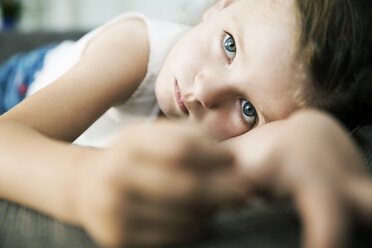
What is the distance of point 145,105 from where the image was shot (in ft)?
2.73

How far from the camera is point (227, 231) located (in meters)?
0.25

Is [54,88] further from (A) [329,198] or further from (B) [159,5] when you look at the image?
(B) [159,5]

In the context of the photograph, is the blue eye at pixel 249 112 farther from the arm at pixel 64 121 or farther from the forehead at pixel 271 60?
the arm at pixel 64 121

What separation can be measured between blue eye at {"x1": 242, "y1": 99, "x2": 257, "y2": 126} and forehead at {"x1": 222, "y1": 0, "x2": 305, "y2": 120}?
28 mm

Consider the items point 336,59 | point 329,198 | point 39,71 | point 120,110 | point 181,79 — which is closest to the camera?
point 329,198

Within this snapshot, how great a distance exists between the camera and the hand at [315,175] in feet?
0.73

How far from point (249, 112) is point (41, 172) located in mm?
389

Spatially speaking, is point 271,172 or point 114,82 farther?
point 114,82

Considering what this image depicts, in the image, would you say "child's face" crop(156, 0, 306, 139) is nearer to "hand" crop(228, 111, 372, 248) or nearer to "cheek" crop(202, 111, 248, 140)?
"cheek" crop(202, 111, 248, 140)

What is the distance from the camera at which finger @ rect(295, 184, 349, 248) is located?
22 cm

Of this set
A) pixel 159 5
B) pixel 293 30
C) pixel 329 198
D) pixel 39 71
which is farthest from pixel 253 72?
pixel 159 5

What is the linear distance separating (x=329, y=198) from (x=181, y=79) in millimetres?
441

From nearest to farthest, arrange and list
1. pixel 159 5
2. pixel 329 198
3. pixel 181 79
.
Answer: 1. pixel 329 198
2. pixel 181 79
3. pixel 159 5

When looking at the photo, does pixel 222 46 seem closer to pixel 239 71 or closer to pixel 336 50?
pixel 239 71
